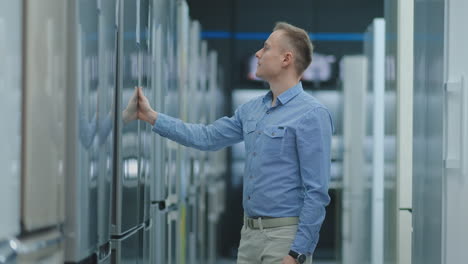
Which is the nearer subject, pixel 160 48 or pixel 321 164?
pixel 321 164

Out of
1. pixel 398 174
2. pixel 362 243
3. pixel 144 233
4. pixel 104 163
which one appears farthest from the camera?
pixel 362 243

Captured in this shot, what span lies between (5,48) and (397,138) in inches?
108

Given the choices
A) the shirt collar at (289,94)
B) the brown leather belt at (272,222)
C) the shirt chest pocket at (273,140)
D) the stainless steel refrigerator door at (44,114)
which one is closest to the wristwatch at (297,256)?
the brown leather belt at (272,222)

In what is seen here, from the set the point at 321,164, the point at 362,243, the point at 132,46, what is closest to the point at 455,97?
the point at 321,164

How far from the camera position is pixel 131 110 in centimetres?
278

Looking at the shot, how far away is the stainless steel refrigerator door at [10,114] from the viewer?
1.56m

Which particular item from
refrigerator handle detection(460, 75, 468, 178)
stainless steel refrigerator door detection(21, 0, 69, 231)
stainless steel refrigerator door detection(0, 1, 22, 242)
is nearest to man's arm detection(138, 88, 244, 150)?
refrigerator handle detection(460, 75, 468, 178)

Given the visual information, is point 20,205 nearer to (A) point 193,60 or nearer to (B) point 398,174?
(B) point 398,174

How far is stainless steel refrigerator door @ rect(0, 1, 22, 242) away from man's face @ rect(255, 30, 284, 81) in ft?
4.56

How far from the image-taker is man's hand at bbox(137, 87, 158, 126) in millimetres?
2926

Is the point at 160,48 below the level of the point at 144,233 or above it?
above

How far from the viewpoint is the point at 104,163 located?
2.29m

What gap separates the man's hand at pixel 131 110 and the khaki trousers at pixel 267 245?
1.94ft

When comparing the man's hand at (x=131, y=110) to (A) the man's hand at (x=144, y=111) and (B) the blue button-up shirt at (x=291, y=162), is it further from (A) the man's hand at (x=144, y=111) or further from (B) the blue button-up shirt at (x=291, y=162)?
(B) the blue button-up shirt at (x=291, y=162)
